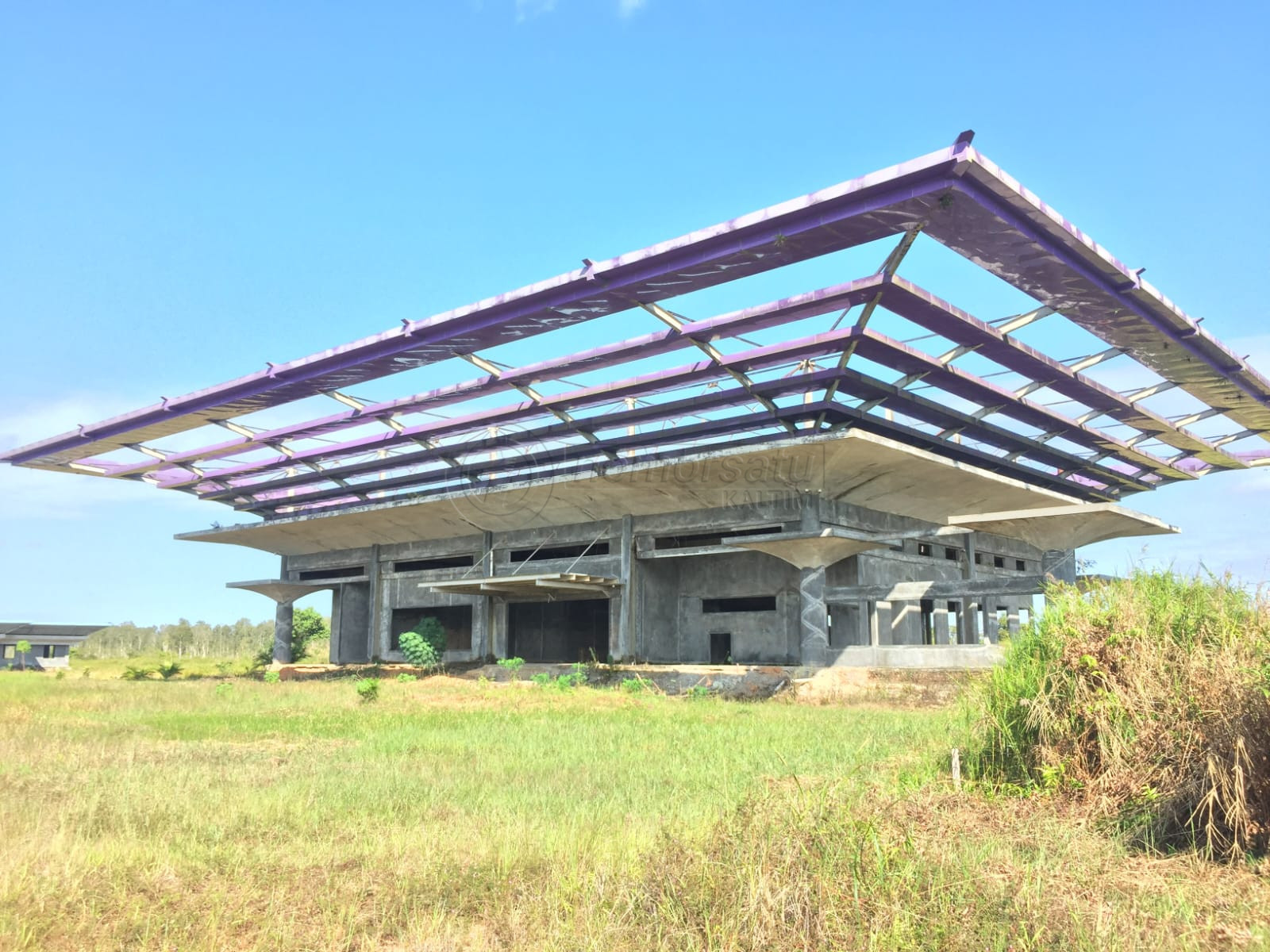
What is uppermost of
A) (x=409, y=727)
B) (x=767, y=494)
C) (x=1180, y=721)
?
(x=767, y=494)

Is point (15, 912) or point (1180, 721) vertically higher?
point (1180, 721)

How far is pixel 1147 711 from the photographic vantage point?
7148mm

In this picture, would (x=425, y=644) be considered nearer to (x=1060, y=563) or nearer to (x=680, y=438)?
(x=680, y=438)

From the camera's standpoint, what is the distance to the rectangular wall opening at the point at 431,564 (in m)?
38.2

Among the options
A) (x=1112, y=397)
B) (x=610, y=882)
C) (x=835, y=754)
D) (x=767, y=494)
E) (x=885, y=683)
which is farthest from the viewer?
(x=767, y=494)

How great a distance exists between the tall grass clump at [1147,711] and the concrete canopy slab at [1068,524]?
2161 centimetres

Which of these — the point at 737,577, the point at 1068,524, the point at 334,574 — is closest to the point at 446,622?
the point at 334,574

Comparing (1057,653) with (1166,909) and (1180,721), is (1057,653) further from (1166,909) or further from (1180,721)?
(1166,909)

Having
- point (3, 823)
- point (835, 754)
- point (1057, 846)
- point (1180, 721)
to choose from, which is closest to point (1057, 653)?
point (1180, 721)

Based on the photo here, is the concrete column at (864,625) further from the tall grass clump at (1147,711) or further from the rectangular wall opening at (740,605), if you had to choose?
the tall grass clump at (1147,711)

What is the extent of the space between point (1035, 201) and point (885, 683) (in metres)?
12.0

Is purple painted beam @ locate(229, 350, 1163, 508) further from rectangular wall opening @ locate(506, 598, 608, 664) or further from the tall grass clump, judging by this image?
the tall grass clump

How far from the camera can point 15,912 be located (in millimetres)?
4867

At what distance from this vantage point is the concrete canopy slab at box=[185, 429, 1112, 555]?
987 inches
